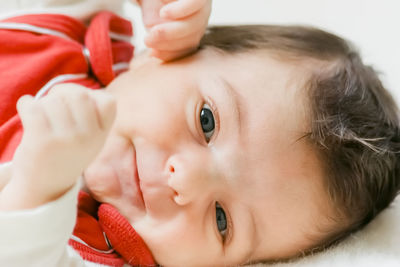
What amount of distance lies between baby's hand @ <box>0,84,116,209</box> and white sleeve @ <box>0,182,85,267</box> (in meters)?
0.03

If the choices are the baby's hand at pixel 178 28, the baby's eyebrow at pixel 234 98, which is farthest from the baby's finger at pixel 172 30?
the baby's eyebrow at pixel 234 98

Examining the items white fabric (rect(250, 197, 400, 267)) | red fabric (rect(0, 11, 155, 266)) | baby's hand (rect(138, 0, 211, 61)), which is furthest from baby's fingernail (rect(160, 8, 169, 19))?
white fabric (rect(250, 197, 400, 267))

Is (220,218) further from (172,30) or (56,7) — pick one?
(56,7)

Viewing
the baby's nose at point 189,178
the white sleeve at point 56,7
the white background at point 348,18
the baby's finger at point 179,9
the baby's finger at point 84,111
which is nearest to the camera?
the baby's finger at point 84,111

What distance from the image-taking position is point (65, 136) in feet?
1.77

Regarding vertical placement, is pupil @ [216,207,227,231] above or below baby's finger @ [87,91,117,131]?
below

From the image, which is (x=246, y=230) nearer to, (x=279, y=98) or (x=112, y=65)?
(x=279, y=98)

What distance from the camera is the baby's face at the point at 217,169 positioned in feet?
2.69

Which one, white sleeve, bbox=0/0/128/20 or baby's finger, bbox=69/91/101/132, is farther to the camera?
white sleeve, bbox=0/0/128/20

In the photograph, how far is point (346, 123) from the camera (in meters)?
0.85

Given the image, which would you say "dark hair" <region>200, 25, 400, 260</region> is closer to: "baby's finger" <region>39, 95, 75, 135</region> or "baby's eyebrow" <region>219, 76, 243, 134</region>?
"baby's eyebrow" <region>219, 76, 243, 134</region>

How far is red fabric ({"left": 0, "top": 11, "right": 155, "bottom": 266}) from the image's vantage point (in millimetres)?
838

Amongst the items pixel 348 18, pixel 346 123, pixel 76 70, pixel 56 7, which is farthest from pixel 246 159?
pixel 348 18

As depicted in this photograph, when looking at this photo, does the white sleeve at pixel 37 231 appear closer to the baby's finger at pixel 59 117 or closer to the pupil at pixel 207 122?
the baby's finger at pixel 59 117
